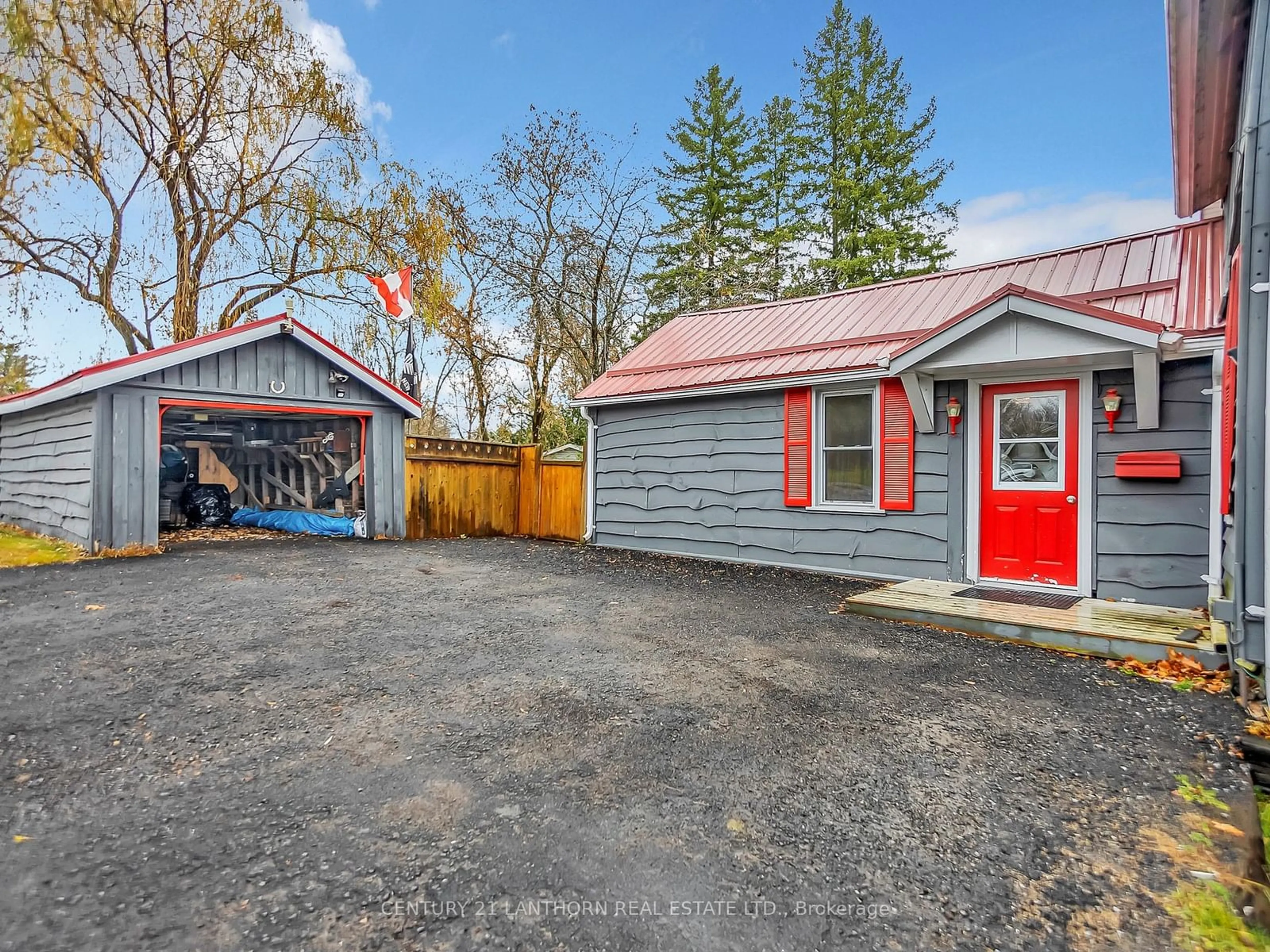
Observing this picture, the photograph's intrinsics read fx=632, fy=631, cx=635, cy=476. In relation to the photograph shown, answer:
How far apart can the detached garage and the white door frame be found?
8.26 m

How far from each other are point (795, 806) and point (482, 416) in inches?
623

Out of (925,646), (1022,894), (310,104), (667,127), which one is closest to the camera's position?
(1022,894)

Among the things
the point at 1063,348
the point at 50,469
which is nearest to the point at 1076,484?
the point at 1063,348

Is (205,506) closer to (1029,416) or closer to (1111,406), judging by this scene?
(1029,416)

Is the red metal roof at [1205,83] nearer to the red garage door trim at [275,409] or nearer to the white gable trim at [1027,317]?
the white gable trim at [1027,317]

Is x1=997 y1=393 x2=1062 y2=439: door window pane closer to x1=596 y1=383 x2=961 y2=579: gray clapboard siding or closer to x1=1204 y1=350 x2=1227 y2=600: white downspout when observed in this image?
x1=596 y1=383 x2=961 y2=579: gray clapboard siding

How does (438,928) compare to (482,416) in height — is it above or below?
below

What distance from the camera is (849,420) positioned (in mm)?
7039

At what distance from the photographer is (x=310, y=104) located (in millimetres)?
12688

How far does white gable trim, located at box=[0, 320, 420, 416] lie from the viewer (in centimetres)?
760

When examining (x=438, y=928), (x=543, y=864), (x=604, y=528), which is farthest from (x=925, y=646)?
(x=604, y=528)

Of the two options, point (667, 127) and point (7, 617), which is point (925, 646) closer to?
point (7, 617)

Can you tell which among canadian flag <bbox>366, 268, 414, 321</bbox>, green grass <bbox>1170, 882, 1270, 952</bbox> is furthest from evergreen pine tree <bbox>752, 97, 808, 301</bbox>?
green grass <bbox>1170, 882, 1270, 952</bbox>

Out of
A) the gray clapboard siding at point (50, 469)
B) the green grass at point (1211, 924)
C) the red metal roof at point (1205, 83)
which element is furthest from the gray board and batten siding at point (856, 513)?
the gray clapboard siding at point (50, 469)
